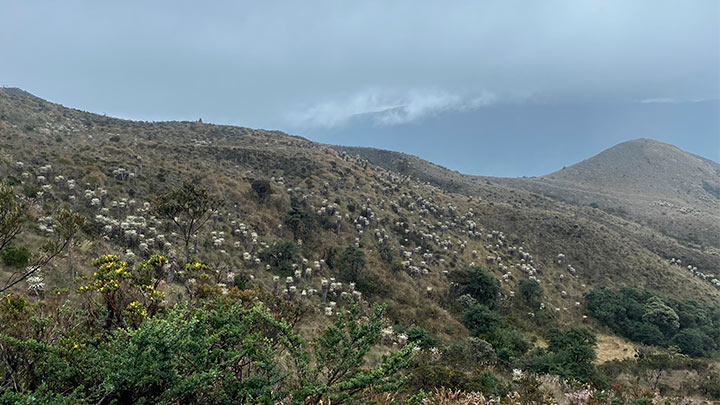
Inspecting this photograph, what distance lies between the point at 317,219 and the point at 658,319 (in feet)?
132

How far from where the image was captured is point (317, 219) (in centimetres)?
3978

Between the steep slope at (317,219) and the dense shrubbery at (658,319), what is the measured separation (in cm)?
325

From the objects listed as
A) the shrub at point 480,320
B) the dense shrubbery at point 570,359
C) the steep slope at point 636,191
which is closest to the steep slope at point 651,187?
the steep slope at point 636,191

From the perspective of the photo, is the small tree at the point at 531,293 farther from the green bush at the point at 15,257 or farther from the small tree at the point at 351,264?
the green bush at the point at 15,257

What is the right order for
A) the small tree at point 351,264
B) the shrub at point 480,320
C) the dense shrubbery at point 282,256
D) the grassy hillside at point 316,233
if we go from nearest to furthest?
the grassy hillside at point 316,233, the shrub at point 480,320, the dense shrubbery at point 282,256, the small tree at point 351,264

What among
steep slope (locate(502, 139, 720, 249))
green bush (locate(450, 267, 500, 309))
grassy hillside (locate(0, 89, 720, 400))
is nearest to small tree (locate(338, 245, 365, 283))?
grassy hillside (locate(0, 89, 720, 400))

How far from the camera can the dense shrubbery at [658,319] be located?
32.9m

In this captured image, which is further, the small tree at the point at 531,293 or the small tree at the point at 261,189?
the small tree at the point at 261,189

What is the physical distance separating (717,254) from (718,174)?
14071 cm

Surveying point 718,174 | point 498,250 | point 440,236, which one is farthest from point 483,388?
point 718,174

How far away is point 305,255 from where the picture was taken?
3384cm

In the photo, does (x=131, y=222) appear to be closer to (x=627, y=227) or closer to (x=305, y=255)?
(x=305, y=255)

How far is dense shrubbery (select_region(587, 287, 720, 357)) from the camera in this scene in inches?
1297

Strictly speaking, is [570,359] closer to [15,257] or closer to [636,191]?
[15,257]
